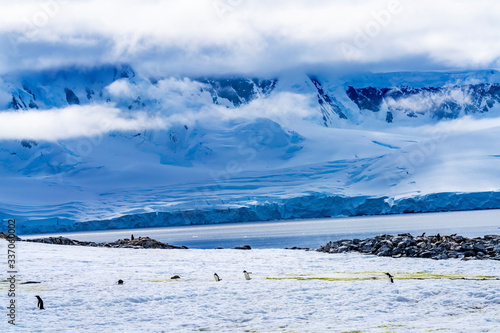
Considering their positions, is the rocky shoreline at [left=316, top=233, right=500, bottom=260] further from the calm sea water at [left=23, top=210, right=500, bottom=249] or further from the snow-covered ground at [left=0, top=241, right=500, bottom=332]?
the calm sea water at [left=23, top=210, right=500, bottom=249]

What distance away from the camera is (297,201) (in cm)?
12781

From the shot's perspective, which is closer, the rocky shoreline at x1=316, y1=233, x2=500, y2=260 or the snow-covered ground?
the snow-covered ground

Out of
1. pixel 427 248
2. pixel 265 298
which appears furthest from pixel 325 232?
pixel 265 298

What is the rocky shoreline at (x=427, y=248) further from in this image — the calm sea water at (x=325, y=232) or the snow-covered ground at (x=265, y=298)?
the calm sea water at (x=325, y=232)

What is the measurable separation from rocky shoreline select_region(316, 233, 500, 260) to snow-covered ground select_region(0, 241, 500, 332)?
199 cm

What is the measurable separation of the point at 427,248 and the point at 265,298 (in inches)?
436

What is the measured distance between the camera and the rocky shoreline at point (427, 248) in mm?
23938

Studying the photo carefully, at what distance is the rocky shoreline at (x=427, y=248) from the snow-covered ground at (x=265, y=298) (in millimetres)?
1989

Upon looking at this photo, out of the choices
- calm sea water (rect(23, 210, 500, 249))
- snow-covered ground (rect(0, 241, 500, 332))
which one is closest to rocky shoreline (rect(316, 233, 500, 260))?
snow-covered ground (rect(0, 241, 500, 332))

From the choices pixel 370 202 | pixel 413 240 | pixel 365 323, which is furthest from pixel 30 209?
pixel 365 323

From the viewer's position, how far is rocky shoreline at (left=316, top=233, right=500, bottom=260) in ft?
78.5

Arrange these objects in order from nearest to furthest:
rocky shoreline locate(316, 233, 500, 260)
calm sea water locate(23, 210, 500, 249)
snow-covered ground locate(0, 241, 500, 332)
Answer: snow-covered ground locate(0, 241, 500, 332)
rocky shoreline locate(316, 233, 500, 260)
calm sea water locate(23, 210, 500, 249)

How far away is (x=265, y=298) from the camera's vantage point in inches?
615

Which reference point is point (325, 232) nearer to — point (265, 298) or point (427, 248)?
point (427, 248)
